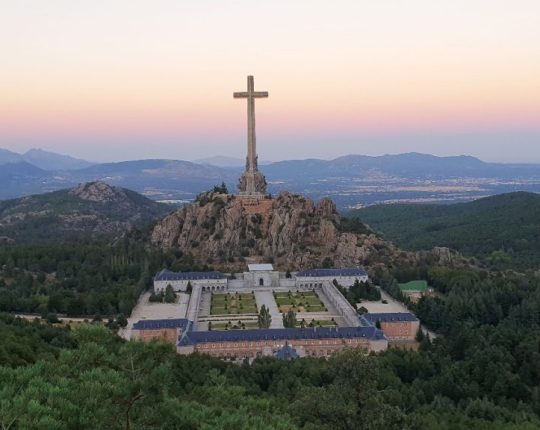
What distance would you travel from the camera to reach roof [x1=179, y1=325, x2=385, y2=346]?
41.6 meters

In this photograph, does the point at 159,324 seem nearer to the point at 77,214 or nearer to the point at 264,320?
the point at 264,320

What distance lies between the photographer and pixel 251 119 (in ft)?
250

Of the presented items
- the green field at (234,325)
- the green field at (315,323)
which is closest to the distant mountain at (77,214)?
the green field at (234,325)

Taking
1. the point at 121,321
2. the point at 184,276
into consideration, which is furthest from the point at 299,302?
the point at 121,321

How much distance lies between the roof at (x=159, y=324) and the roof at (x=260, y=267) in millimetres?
18126

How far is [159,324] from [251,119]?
121 ft

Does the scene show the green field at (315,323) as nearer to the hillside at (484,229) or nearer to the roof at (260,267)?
the roof at (260,267)

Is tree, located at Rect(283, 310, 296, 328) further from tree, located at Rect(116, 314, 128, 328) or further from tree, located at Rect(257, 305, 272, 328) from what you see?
tree, located at Rect(116, 314, 128, 328)

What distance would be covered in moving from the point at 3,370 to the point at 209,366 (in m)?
23.1

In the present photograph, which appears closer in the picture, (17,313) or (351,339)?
(351,339)

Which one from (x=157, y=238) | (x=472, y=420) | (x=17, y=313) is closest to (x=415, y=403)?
(x=472, y=420)

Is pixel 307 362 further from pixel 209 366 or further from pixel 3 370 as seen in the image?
pixel 3 370

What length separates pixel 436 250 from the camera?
7050 centimetres

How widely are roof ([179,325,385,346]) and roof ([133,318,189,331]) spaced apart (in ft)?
10.3
